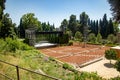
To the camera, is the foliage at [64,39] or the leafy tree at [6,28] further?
the foliage at [64,39]

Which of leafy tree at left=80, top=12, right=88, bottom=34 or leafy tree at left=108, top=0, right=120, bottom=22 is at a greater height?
leafy tree at left=80, top=12, right=88, bottom=34

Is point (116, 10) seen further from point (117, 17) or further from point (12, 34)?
point (12, 34)

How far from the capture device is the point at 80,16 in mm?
54219

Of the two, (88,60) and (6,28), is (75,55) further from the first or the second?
(6,28)

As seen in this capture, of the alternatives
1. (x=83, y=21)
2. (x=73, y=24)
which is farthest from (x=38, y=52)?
(x=83, y=21)

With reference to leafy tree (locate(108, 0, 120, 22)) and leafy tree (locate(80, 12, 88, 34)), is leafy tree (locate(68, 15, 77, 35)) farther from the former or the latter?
leafy tree (locate(108, 0, 120, 22))

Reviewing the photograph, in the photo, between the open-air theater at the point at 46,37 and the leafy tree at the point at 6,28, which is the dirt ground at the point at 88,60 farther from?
the open-air theater at the point at 46,37

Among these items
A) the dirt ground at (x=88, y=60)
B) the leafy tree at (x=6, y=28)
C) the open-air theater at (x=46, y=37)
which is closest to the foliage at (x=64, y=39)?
the open-air theater at (x=46, y=37)

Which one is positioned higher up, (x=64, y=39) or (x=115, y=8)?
(x=115, y=8)

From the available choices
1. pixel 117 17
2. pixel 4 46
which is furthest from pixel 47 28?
pixel 117 17

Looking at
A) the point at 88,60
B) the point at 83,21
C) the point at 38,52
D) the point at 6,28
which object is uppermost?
the point at 83,21

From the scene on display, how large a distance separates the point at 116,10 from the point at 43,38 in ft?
86.7

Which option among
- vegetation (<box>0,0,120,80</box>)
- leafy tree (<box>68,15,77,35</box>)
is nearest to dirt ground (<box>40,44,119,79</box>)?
vegetation (<box>0,0,120,80</box>)

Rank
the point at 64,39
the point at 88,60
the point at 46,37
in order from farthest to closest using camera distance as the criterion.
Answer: the point at 46,37 < the point at 64,39 < the point at 88,60
